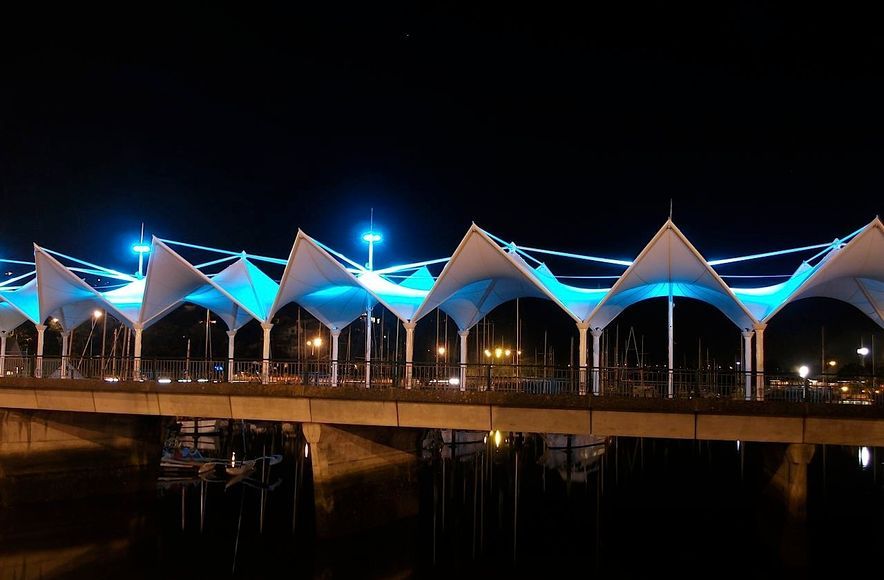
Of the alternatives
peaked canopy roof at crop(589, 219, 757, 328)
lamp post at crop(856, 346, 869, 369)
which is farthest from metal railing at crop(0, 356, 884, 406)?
lamp post at crop(856, 346, 869, 369)

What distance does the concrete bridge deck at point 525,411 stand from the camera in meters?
20.9

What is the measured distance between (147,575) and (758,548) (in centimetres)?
2086

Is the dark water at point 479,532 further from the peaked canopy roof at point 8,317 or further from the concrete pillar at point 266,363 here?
the peaked canopy roof at point 8,317

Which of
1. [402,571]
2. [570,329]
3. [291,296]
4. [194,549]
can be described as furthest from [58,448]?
[570,329]

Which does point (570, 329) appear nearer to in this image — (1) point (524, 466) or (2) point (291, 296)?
(1) point (524, 466)

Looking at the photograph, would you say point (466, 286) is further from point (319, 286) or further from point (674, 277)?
point (674, 277)

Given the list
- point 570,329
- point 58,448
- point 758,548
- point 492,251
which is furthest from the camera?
point 570,329

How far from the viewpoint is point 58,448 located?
3162 centimetres

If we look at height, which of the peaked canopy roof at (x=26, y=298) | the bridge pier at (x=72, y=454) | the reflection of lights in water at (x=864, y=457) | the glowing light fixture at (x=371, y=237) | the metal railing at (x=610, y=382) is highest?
the glowing light fixture at (x=371, y=237)

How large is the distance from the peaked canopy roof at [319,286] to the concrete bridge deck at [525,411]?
Answer: 260 inches

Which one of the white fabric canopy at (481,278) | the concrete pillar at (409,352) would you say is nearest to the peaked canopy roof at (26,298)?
the white fabric canopy at (481,278)

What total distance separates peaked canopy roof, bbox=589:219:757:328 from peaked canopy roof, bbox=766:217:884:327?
264cm

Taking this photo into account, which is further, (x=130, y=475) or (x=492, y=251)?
(x=130, y=475)

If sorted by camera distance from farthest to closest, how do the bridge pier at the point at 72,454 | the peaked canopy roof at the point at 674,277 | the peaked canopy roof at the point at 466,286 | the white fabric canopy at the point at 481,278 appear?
the bridge pier at the point at 72,454 < the white fabric canopy at the point at 481,278 < the peaked canopy roof at the point at 466,286 < the peaked canopy roof at the point at 674,277
